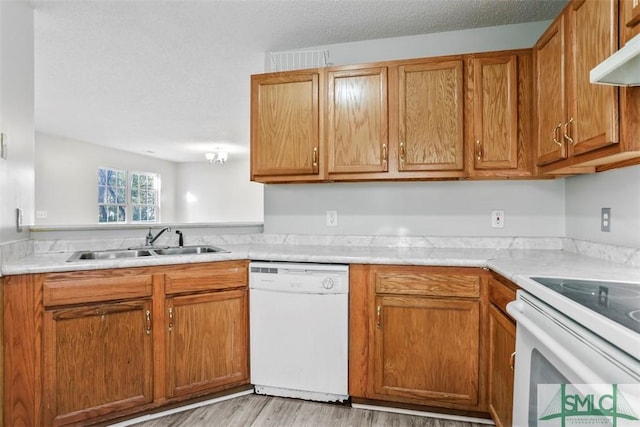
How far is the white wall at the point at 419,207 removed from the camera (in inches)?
88.2

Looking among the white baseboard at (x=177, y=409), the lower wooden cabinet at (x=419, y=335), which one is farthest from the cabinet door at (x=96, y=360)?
the lower wooden cabinet at (x=419, y=335)

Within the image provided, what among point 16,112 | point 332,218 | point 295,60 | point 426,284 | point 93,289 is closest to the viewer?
point 93,289

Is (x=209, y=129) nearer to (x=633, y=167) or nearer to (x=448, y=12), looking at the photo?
(x=448, y=12)

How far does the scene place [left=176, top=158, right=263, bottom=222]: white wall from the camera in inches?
333

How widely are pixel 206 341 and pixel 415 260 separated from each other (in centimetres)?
124

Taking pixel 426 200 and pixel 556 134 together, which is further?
pixel 426 200

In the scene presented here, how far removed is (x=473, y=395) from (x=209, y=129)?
4.79 metres

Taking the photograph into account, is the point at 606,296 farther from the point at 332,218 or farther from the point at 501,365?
the point at 332,218

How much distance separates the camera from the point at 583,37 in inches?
57.4

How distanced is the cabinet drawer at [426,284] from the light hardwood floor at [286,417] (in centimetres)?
67

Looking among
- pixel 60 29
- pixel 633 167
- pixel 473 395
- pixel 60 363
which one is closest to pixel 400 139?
pixel 633 167

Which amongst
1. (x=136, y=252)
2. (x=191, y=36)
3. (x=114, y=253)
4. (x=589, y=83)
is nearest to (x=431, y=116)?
(x=589, y=83)

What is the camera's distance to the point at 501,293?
1.58 m

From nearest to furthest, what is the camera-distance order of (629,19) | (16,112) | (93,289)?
(629,19) → (93,289) → (16,112)
